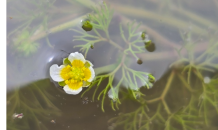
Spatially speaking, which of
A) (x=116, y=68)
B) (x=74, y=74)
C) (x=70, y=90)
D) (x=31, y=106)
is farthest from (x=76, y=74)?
(x=31, y=106)

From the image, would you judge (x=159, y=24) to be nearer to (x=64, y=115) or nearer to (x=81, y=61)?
(x=81, y=61)

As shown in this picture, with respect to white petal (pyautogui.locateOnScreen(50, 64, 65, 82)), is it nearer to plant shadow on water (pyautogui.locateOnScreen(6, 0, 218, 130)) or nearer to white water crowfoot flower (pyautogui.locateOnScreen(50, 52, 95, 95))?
white water crowfoot flower (pyautogui.locateOnScreen(50, 52, 95, 95))

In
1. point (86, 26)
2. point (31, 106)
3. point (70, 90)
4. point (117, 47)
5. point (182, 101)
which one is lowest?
point (182, 101)

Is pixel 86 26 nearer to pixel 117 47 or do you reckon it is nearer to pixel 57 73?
pixel 117 47

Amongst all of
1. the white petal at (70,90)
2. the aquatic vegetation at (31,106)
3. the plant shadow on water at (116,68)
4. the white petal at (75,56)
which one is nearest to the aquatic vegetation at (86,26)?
the plant shadow on water at (116,68)

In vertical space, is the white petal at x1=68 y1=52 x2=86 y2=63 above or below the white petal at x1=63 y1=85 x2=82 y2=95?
above

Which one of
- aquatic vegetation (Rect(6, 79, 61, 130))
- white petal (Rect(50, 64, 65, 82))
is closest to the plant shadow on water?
aquatic vegetation (Rect(6, 79, 61, 130))

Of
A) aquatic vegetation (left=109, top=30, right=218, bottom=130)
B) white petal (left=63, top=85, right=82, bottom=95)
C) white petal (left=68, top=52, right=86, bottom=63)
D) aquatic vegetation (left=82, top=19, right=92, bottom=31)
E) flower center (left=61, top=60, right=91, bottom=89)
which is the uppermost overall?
aquatic vegetation (left=82, top=19, right=92, bottom=31)
